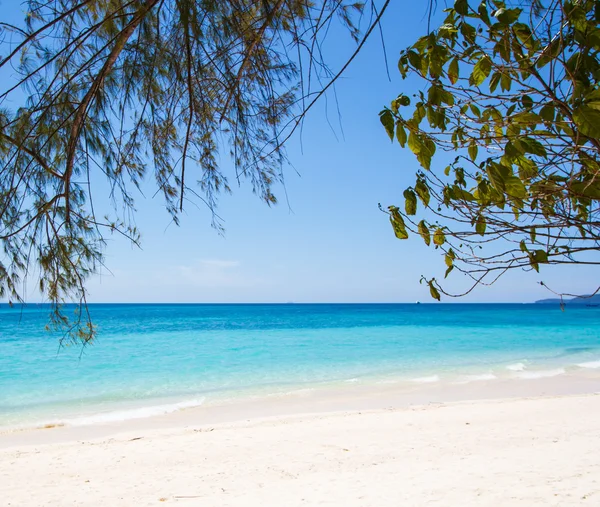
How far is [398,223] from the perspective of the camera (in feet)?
3.59

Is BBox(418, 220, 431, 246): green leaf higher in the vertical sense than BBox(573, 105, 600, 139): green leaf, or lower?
lower

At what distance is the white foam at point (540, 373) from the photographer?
9500mm

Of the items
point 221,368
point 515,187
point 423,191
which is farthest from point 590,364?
point 515,187

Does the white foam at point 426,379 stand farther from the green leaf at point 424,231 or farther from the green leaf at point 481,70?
the green leaf at point 481,70

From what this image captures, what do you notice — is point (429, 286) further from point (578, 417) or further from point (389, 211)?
point (578, 417)

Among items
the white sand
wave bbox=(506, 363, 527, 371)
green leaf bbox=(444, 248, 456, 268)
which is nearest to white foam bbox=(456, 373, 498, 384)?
wave bbox=(506, 363, 527, 371)

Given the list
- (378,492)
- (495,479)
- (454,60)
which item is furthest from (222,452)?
(454,60)

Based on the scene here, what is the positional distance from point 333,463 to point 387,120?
12.5 ft

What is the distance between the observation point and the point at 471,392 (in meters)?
7.98

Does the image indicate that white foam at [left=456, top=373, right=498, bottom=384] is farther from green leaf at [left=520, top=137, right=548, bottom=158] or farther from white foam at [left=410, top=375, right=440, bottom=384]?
green leaf at [left=520, top=137, right=548, bottom=158]

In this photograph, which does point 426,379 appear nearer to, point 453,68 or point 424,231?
point 424,231

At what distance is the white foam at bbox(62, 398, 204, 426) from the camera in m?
6.61

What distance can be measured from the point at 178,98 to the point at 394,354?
12.9m

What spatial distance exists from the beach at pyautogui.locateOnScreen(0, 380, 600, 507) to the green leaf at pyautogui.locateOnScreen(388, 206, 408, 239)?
105 inches
